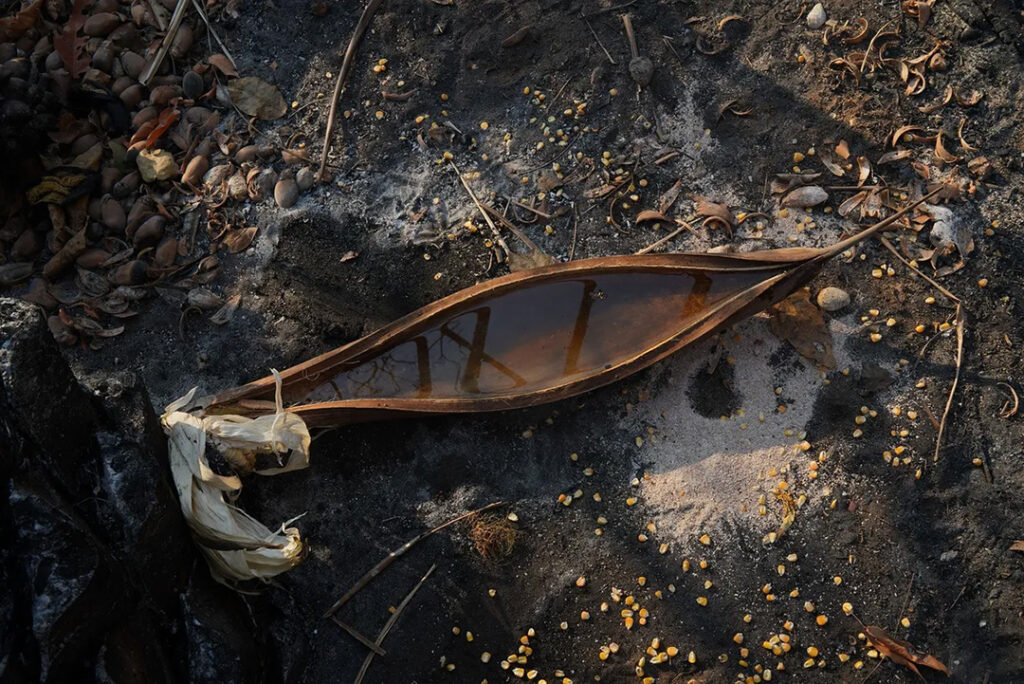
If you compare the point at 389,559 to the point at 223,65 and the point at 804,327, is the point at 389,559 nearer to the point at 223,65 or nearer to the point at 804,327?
the point at 804,327

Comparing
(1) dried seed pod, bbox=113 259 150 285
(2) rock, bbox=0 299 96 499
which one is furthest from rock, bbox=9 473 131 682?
(1) dried seed pod, bbox=113 259 150 285

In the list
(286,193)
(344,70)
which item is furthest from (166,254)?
(344,70)

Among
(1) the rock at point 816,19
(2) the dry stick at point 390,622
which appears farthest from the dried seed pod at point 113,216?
(1) the rock at point 816,19

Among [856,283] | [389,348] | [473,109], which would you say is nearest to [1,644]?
[389,348]

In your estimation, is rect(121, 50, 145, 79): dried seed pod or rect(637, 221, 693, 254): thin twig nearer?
rect(637, 221, 693, 254): thin twig

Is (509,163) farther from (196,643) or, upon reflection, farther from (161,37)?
(196,643)

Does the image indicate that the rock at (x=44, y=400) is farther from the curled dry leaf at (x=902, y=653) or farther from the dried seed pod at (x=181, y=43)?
the curled dry leaf at (x=902, y=653)

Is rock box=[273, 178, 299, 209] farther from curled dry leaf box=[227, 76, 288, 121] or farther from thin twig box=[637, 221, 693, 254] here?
thin twig box=[637, 221, 693, 254]
